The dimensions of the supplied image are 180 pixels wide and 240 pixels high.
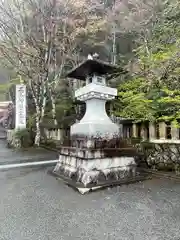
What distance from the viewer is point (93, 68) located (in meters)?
4.89

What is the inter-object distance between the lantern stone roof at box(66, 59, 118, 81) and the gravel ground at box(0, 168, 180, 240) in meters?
2.71

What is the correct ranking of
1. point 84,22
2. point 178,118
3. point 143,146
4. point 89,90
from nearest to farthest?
point 89,90 → point 178,118 → point 143,146 → point 84,22

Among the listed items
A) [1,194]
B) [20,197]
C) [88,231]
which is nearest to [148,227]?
[88,231]

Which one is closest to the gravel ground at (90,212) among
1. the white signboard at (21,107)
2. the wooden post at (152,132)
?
the wooden post at (152,132)

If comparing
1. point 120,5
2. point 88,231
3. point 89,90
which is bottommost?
point 88,231

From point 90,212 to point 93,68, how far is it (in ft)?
10.5

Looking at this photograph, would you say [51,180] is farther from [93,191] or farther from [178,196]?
[178,196]

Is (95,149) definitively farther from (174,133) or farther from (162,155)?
(174,133)

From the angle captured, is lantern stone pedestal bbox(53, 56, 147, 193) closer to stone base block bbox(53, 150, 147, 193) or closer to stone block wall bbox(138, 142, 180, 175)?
stone base block bbox(53, 150, 147, 193)

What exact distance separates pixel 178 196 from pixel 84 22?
10.6m

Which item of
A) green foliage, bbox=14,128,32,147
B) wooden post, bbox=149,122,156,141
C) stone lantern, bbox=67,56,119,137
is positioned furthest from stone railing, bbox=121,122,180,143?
green foliage, bbox=14,128,32,147

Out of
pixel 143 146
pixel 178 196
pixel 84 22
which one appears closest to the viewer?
pixel 178 196

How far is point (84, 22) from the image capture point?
37.8 ft

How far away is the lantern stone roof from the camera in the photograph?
15.2ft
